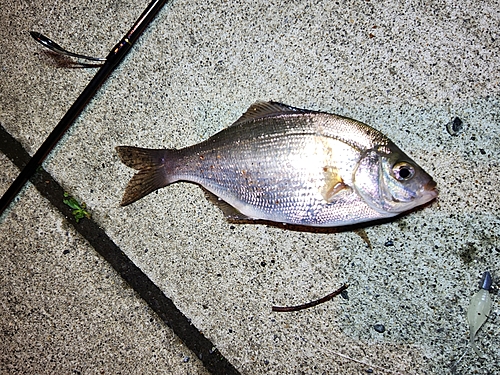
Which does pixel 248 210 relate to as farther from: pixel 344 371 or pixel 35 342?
pixel 35 342

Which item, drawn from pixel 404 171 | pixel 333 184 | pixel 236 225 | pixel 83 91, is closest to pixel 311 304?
pixel 236 225

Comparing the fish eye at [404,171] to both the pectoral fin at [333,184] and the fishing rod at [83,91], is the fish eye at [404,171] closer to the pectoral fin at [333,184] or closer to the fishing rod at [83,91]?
the pectoral fin at [333,184]

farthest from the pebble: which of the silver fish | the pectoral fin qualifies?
the pectoral fin

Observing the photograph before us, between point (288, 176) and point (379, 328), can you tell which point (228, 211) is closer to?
Answer: point (288, 176)

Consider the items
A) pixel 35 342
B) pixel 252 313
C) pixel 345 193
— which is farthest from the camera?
pixel 35 342

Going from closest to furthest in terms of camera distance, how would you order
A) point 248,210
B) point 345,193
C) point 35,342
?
point 345,193 → point 248,210 → point 35,342

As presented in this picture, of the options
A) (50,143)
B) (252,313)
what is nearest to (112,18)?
(50,143)

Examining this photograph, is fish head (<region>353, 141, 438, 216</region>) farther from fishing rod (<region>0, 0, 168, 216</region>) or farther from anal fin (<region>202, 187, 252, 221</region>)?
fishing rod (<region>0, 0, 168, 216</region>)
